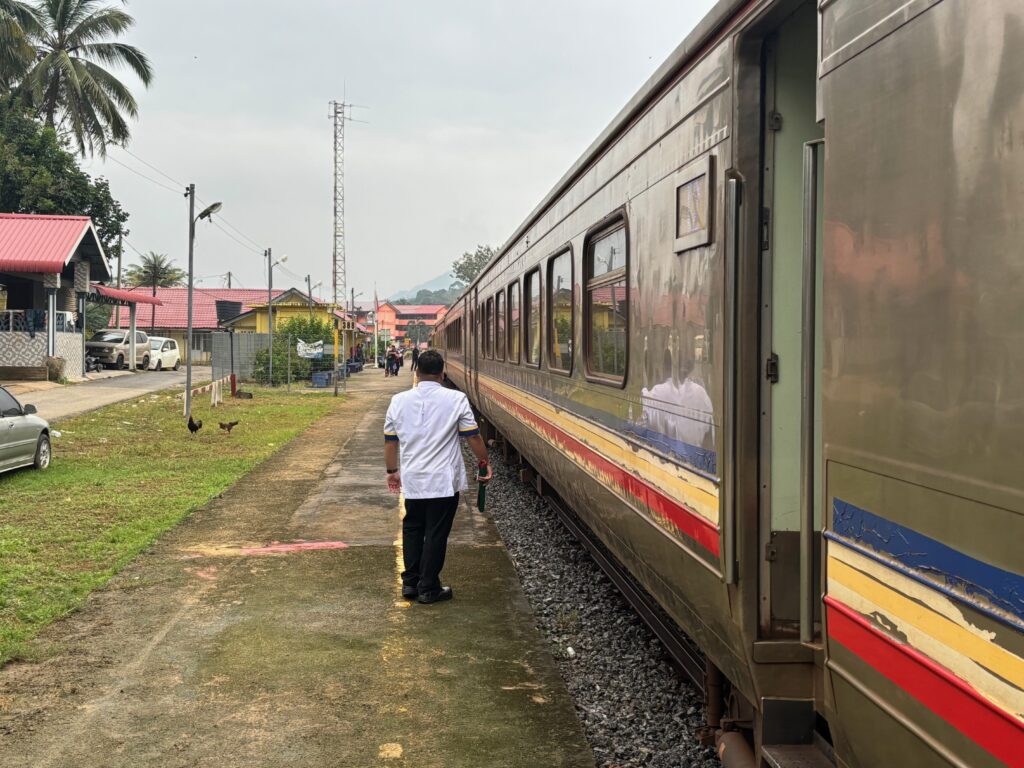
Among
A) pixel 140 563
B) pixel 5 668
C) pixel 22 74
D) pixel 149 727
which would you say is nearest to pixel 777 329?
pixel 149 727

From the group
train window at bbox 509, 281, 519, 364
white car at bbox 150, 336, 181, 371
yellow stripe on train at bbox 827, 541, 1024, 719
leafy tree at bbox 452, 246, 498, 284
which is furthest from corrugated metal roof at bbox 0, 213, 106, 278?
leafy tree at bbox 452, 246, 498, 284

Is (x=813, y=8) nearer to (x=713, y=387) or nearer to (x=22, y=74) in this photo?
(x=713, y=387)

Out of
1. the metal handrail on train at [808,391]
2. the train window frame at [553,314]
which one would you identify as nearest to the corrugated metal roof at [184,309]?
the train window frame at [553,314]

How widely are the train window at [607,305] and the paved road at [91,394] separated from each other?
1616cm

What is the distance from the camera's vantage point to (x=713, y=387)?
3.31 m

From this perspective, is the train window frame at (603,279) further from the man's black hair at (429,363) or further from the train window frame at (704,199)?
the man's black hair at (429,363)

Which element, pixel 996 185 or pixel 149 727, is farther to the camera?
pixel 149 727

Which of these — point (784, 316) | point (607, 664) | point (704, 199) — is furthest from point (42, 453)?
point (784, 316)

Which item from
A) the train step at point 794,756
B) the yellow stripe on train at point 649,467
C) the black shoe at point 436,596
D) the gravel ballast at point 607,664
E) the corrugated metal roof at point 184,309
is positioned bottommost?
the gravel ballast at point 607,664

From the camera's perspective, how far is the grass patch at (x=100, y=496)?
21.0 ft

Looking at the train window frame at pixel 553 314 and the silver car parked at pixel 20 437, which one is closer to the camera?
the train window frame at pixel 553 314

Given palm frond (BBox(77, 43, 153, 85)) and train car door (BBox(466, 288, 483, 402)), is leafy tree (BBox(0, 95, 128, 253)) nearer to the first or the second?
palm frond (BBox(77, 43, 153, 85))

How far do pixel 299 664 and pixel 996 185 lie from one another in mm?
4174

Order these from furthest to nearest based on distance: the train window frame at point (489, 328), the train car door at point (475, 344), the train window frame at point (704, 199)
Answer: the train car door at point (475, 344)
the train window frame at point (489, 328)
the train window frame at point (704, 199)
